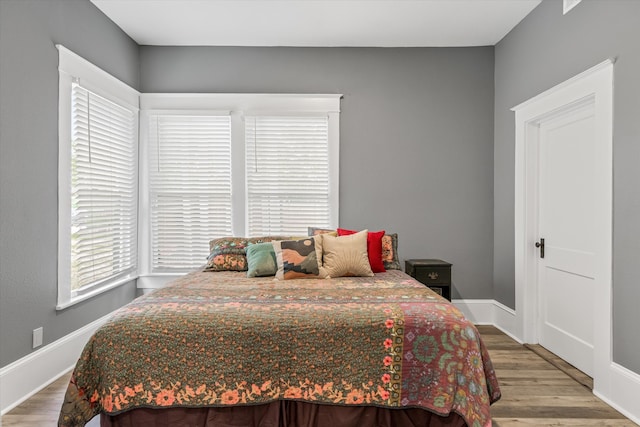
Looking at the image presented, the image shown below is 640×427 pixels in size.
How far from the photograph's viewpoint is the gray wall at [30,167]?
2455 mm

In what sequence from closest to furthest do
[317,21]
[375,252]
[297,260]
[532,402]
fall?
[532,402], [297,260], [375,252], [317,21]

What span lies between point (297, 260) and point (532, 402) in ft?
6.01

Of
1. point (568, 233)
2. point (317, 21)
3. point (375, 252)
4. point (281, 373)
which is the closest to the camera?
point (281, 373)

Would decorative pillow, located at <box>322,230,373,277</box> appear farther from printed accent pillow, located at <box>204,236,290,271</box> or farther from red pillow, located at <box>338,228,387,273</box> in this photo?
printed accent pillow, located at <box>204,236,290,271</box>

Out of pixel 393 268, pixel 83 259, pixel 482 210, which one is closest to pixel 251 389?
pixel 393 268

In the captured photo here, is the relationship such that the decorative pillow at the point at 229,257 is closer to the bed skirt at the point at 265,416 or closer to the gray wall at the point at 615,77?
the bed skirt at the point at 265,416

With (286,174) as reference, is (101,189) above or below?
below

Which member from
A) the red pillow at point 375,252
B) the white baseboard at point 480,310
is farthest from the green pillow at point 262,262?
the white baseboard at point 480,310

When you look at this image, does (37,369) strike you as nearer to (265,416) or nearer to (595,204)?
(265,416)

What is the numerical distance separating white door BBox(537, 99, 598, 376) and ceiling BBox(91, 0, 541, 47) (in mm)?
1144

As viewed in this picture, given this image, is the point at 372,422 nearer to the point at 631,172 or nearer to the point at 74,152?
the point at 631,172

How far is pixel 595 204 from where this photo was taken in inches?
106

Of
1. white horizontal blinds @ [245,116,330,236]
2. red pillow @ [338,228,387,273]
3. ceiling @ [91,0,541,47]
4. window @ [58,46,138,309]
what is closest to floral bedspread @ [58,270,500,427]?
red pillow @ [338,228,387,273]

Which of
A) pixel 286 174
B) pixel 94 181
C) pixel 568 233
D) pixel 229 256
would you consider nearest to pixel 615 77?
pixel 568 233
